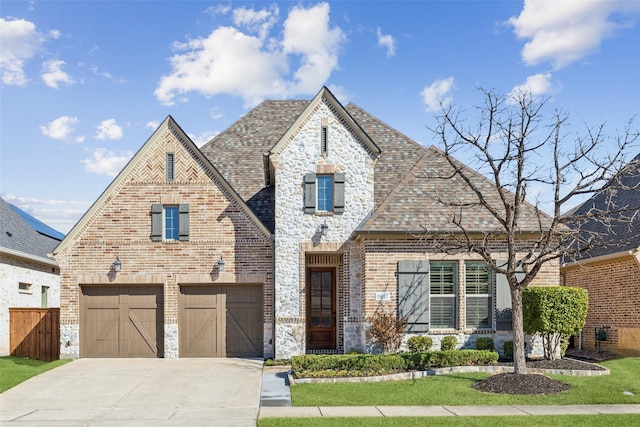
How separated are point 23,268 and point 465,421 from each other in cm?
1803

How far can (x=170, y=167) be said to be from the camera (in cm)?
1909

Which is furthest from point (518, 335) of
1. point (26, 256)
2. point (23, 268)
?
point (23, 268)

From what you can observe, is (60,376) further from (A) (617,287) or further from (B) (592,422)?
(A) (617,287)

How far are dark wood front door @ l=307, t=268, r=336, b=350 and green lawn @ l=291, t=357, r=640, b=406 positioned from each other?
581cm

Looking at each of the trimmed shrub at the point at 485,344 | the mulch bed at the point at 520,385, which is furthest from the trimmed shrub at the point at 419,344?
the mulch bed at the point at 520,385

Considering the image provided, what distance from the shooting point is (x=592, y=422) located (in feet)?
33.6

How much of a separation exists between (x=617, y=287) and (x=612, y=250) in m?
1.20

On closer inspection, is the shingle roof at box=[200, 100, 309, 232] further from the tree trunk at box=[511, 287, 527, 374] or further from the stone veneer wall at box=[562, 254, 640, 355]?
the stone veneer wall at box=[562, 254, 640, 355]

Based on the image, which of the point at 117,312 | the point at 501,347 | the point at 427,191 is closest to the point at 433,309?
the point at 501,347

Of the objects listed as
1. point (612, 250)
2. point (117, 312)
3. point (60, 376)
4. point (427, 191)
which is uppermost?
point (427, 191)

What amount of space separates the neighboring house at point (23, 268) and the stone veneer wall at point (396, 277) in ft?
34.2

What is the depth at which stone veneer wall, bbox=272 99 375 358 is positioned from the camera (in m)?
18.1

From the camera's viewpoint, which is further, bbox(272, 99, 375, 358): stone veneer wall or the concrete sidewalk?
bbox(272, 99, 375, 358): stone veneer wall

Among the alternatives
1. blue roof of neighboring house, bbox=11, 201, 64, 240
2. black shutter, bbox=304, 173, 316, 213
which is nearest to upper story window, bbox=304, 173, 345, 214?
black shutter, bbox=304, 173, 316, 213
